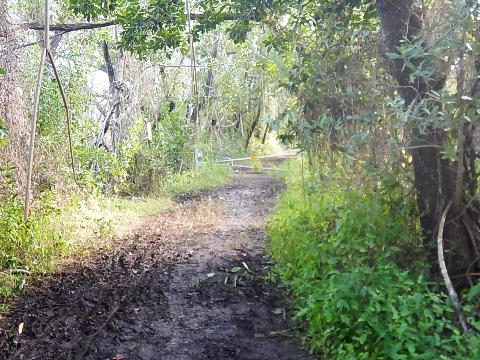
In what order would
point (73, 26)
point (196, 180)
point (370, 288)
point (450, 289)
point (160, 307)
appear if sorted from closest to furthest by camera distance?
point (450, 289)
point (370, 288)
point (160, 307)
point (73, 26)
point (196, 180)

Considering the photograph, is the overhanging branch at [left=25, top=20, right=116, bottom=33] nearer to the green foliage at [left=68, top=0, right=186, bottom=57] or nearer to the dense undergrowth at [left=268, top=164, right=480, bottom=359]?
the green foliage at [left=68, top=0, right=186, bottom=57]

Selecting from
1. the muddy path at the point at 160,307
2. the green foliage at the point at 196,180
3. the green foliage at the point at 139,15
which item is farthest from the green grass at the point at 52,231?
the green foliage at the point at 196,180

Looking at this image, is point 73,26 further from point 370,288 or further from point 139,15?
point 370,288

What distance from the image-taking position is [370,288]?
333 centimetres

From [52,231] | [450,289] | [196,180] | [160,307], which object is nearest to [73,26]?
[52,231]

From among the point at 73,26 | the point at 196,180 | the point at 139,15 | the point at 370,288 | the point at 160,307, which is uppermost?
the point at 73,26

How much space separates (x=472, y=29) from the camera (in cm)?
293

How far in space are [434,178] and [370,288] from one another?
→ 41.8 inches

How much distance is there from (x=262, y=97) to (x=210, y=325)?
61.1 feet

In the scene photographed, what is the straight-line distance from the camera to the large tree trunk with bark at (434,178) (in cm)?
357

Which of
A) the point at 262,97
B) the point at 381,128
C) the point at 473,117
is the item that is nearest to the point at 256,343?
the point at 381,128

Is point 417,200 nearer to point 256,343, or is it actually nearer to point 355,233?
point 355,233

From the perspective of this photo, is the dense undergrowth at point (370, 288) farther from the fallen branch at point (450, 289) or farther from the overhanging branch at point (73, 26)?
the overhanging branch at point (73, 26)

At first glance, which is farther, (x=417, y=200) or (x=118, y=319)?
(x=118, y=319)
